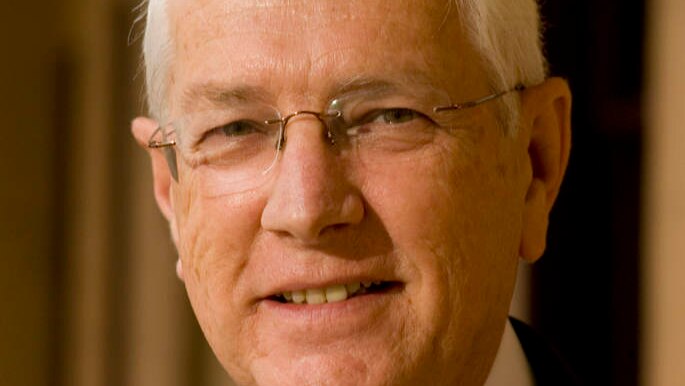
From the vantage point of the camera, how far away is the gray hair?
5.81ft

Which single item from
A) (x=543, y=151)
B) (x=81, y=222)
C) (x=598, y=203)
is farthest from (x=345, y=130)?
(x=81, y=222)

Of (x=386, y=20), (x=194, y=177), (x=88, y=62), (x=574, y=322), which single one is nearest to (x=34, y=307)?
(x=88, y=62)

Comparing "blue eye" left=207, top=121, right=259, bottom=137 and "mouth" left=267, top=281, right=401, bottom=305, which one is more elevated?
"blue eye" left=207, top=121, right=259, bottom=137

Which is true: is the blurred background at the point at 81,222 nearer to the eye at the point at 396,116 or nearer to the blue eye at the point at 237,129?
the blue eye at the point at 237,129

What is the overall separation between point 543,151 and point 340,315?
1.66ft

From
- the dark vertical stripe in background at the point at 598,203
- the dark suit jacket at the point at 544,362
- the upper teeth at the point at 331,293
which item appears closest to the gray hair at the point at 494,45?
the upper teeth at the point at 331,293

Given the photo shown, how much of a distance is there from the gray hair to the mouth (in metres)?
0.35

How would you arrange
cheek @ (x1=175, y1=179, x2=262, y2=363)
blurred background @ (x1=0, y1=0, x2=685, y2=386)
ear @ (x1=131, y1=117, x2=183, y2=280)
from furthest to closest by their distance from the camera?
blurred background @ (x1=0, y1=0, x2=685, y2=386)
ear @ (x1=131, y1=117, x2=183, y2=280)
cheek @ (x1=175, y1=179, x2=262, y2=363)

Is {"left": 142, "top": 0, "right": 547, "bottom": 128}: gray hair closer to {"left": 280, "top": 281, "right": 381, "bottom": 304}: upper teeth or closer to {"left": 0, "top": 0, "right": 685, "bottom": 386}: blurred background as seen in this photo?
{"left": 280, "top": 281, "right": 381, "bottom": 304}: upper teeth

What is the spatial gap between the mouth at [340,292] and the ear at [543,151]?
33 centimetres

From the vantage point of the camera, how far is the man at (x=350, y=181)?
65.8 inches

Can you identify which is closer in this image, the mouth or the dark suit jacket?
the mouth

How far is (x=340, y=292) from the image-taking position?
1695mm

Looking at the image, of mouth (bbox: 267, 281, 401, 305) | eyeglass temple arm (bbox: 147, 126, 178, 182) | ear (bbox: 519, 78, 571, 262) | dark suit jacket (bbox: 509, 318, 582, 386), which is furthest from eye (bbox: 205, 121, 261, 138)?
dark suit jacket (bbox: 509, 318, 582, 386)
